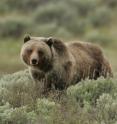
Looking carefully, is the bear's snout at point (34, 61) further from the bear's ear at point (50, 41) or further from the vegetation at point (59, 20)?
the vegetation at point (59, 20)

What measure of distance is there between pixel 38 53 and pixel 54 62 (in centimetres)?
37

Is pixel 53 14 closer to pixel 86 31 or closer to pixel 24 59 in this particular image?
pixel 86 31

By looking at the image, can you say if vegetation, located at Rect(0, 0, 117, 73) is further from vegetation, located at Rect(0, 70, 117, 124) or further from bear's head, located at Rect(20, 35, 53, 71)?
vegetation, located at Rect(0, 70, 117, 124)

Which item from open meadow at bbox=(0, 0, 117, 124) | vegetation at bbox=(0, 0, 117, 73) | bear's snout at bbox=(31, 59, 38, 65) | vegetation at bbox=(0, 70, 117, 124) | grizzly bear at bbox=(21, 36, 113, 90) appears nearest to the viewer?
vegetation at bbox=(0, 70, 117, 124)

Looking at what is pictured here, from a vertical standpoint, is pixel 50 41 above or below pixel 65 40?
below

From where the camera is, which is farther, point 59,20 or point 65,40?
point 59,20

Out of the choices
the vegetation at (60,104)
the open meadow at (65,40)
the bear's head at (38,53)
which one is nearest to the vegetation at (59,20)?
the open meadow at (65,40)

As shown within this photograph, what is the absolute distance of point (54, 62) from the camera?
354 inches

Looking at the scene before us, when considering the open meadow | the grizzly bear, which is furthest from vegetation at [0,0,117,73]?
the grizzly bear

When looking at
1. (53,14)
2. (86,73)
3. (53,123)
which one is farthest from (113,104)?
(53,14)

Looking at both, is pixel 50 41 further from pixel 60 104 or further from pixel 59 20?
pixel 59 20

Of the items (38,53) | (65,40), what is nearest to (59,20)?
(65,40)

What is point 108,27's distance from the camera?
2945cm

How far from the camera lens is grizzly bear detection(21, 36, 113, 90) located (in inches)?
347
